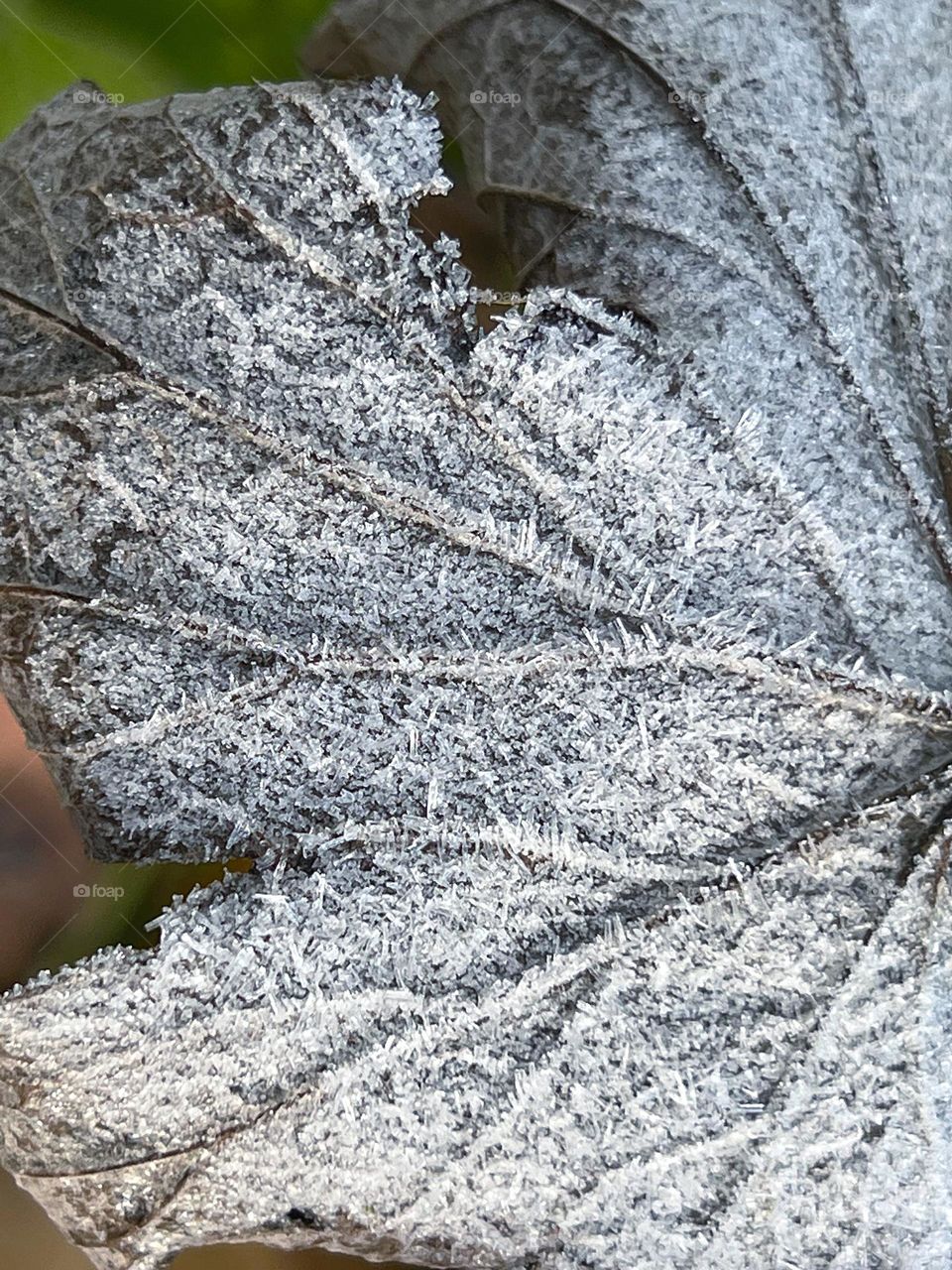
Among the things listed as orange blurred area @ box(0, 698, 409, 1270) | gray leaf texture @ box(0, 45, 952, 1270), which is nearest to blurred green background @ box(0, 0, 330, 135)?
gray leaf texture @ box(0, 45, 952, 1270)

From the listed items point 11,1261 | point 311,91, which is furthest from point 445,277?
point 11,1261

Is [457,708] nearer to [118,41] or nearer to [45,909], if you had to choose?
[45,909]

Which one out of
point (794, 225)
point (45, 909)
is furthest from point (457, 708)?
point (45, 909)

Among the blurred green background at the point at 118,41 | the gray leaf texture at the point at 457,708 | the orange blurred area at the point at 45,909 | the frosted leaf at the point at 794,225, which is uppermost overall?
the frosted leaf at the point at 794,225

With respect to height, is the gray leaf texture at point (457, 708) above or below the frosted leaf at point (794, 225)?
below

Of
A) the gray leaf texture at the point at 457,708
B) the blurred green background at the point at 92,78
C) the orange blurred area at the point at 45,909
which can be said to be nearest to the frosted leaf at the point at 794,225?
the gray leaf texture at the point at 457,708

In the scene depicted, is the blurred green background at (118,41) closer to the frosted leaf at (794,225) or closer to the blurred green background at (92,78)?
the blurred green background at (92,78)

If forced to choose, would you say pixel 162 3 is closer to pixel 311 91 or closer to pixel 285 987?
pixel 311 91

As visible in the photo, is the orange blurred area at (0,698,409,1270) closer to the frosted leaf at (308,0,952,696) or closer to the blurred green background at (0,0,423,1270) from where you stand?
the blurred green background at (0,0,423,1270)
